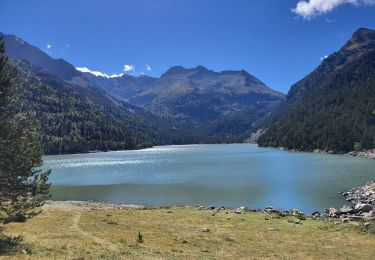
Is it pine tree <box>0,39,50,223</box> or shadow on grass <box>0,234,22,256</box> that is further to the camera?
pine tree <box>0,39,50,223</box>

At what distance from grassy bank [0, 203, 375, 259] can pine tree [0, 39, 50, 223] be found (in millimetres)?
3811

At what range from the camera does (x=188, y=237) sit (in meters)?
43.7

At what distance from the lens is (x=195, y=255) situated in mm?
34156

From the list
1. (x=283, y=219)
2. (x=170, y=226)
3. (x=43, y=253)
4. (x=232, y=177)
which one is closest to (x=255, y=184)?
(x=232, y=177)

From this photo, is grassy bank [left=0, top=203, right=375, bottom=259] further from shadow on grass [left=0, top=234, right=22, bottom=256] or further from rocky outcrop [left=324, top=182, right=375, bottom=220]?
rocky outcrop [left=324, top=182, right=375, bottom=220]

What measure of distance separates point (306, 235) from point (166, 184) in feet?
261

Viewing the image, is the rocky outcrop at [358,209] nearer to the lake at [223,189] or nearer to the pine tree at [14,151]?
the lake at [223,189]

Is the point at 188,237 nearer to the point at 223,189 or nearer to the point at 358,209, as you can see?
the point at 358,209

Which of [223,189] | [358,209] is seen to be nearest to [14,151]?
[358,209]

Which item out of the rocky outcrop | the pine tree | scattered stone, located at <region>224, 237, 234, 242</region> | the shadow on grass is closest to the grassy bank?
scattered stone, located at <region>224, 237, 234, 242</region>

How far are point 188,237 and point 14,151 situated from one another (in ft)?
66.8

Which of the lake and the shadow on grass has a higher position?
the shadow on grass

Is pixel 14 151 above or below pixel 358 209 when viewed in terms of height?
above

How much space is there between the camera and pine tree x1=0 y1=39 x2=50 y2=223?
31.8 metres
